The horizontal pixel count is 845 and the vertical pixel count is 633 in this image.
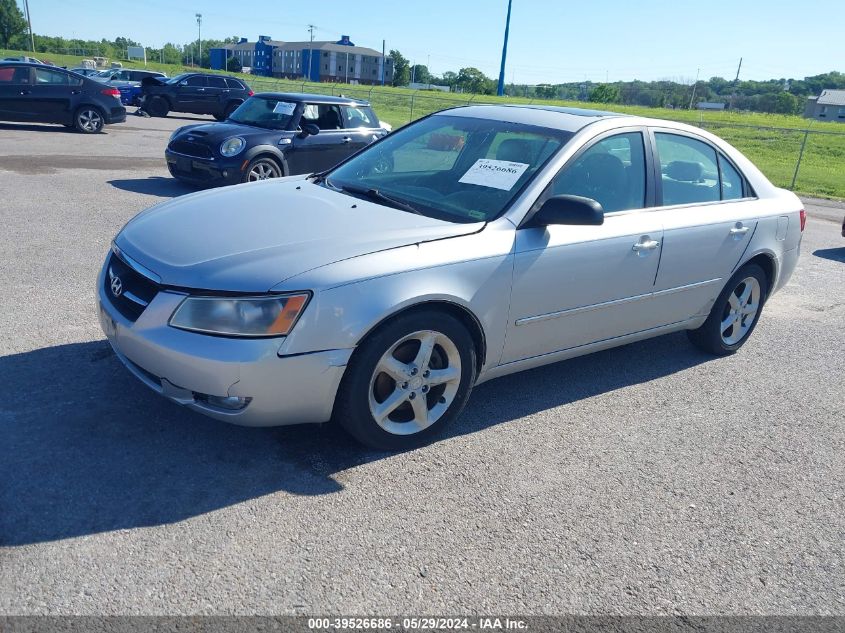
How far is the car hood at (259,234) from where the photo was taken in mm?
3303

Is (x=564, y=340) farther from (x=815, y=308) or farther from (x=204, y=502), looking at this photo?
(x=815, y=308)

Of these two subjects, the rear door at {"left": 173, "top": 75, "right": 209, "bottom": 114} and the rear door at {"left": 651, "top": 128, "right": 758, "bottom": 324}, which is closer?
the rear door at {"left": 651, "top": 128, "right": 758, "bottom": 324}

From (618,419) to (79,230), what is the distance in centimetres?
588

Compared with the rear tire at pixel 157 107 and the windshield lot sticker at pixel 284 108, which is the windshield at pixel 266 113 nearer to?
the windshield lot sticker at pixel 284 108

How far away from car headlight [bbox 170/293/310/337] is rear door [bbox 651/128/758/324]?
250 cm

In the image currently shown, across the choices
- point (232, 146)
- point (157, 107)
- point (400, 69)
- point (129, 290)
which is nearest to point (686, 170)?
point (129, 290)

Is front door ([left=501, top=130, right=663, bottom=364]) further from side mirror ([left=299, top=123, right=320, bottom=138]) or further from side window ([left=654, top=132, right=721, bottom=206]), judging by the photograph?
side mirror ([left=299, top=123, right=320, bottom=138])

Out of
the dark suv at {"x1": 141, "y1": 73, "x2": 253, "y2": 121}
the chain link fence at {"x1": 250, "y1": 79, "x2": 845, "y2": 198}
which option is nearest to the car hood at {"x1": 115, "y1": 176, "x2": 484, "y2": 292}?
the chain link fence at {"x1": 250, "y1": 79, "x2": 845, "y2": 198}

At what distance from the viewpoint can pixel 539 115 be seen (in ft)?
15.3

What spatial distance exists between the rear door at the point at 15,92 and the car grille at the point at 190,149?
26.6ft

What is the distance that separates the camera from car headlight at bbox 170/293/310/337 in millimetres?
3199

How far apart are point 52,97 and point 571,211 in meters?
16.4

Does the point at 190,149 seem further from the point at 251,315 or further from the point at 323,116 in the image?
the point at 251,315

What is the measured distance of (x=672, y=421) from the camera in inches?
174
